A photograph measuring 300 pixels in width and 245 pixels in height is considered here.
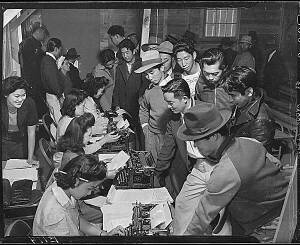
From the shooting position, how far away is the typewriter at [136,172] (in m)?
3.05

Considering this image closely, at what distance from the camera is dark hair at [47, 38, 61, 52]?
2.95 m

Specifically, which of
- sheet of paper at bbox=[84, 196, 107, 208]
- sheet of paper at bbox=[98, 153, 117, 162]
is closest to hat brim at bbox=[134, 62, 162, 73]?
sheet of paper at bbox=[98, 153, 117, 162]

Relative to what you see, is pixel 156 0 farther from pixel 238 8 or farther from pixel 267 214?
pixel 267 214

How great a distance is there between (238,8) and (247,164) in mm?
776

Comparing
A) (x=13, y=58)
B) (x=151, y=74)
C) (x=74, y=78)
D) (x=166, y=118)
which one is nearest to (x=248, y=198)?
(x=166, y=118)

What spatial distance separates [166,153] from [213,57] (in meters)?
0.55

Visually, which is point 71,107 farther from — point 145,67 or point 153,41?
point 153,41

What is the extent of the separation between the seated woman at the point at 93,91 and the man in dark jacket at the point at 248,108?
0.63m

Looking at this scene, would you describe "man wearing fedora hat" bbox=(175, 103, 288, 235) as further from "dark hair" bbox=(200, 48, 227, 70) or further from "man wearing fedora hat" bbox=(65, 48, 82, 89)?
"man wearing fedora hat" bbox=(65, 48, 82, 89)

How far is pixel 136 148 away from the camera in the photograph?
10.0 feet

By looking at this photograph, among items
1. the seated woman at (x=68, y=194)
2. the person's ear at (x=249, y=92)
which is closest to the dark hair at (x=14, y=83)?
the seated woman at (x=68, y=194)

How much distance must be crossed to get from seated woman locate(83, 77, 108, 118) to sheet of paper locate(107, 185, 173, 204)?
429 mm

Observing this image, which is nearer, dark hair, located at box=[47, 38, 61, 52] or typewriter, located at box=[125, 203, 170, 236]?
dark hair, located at box=[47, 38, 61, 52]

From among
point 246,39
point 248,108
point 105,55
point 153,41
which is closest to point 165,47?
point 153,41
